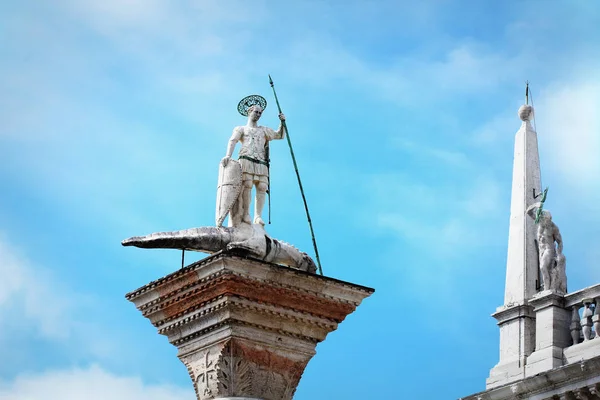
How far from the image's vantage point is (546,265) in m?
25.5

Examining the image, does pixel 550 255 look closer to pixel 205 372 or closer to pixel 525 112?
pixel 525 112

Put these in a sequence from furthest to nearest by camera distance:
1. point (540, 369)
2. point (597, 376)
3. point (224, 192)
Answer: point (540, 369), point (597, 376), point (224, 192)

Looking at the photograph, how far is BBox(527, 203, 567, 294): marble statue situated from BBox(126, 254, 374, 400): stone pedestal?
9.10m

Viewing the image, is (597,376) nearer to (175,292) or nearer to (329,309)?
(329,309)

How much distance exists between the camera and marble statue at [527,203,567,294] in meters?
25.3

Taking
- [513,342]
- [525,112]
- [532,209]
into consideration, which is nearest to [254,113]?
[513,342]

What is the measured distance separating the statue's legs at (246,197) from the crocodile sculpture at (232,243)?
0.89 feet

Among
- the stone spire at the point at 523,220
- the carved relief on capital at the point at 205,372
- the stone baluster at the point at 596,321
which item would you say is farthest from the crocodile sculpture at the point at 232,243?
the stone spire at the point at 523,220

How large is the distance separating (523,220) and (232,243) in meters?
11.4

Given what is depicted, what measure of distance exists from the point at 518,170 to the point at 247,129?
10.4 metres

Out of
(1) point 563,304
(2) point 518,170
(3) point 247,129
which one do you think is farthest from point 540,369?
(3) point 247,129

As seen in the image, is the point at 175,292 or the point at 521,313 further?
the point at 521,313

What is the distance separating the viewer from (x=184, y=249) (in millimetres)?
17266

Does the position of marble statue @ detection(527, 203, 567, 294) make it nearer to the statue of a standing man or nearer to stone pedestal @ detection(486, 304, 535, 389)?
stone pedestal @ detection(486, 304, 535, 389)
